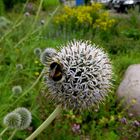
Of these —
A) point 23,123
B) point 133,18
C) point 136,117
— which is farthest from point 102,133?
point 133,18

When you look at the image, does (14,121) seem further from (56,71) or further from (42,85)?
(42,85)

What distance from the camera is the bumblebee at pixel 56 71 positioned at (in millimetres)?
2283

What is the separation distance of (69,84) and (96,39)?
21.9 feet

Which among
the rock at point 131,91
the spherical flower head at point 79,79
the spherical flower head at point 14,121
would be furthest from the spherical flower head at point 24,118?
the rock at point 131,91

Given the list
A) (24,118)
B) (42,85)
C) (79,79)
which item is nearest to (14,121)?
(24,118)

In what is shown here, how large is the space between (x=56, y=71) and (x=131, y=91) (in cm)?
370

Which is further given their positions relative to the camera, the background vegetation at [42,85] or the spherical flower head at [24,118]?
the background vegetation at [42,85]

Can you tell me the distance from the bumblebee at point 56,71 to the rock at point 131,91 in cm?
319

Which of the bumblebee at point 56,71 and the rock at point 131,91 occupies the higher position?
the bumblebee at point 56,71

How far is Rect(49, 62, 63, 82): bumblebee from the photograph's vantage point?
228 cm

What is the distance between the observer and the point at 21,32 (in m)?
8.59

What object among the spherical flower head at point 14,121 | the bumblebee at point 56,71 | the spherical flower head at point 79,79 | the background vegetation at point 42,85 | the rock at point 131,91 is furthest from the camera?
the rock at point 131,91

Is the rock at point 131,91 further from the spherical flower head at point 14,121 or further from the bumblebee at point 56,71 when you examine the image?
the bumblebee at point 56,71

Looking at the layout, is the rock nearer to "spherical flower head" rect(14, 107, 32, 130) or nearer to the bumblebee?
"spherical flower head" rect(14, 107, 32, 130)
